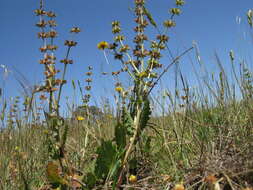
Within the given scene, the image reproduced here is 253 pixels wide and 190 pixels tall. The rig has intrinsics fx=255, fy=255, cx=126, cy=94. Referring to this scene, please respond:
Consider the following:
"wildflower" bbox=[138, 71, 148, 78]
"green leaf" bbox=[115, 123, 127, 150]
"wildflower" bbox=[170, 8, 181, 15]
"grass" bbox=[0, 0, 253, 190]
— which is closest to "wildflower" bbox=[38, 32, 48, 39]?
"grass" bbox=[0, 0, 253, 190]

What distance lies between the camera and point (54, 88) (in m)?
1.16

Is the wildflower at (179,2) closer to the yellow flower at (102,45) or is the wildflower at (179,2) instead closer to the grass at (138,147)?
the grass at (138,147)

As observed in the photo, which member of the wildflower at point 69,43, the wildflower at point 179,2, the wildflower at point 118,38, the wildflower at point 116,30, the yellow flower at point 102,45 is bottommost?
the wildflower at point 69,43

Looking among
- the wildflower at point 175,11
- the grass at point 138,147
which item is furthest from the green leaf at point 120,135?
the wildflower at point 175,11

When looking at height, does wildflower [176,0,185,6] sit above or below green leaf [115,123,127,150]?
above

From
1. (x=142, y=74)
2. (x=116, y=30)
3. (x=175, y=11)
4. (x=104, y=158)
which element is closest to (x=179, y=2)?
(x=175, y=11)

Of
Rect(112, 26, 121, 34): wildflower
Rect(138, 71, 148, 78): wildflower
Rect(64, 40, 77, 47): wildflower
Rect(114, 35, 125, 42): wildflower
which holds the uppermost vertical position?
Rect(112, 26, 121, 34): wildflower

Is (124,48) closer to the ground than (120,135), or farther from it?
farther from it

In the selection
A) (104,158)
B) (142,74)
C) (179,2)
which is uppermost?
(179,2)

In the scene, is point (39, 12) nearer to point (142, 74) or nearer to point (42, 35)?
point (42, 35)

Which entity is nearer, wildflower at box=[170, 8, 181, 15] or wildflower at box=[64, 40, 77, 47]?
wildflower at box=[64, 40, 77, 47]

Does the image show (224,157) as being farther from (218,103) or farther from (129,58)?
(129,58)

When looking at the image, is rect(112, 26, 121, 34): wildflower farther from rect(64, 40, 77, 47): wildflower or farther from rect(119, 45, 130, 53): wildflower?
rect(64, 40, 77, 47): wildflower

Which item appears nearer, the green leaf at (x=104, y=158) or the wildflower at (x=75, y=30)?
the green leaf at (x=104, y=158)
